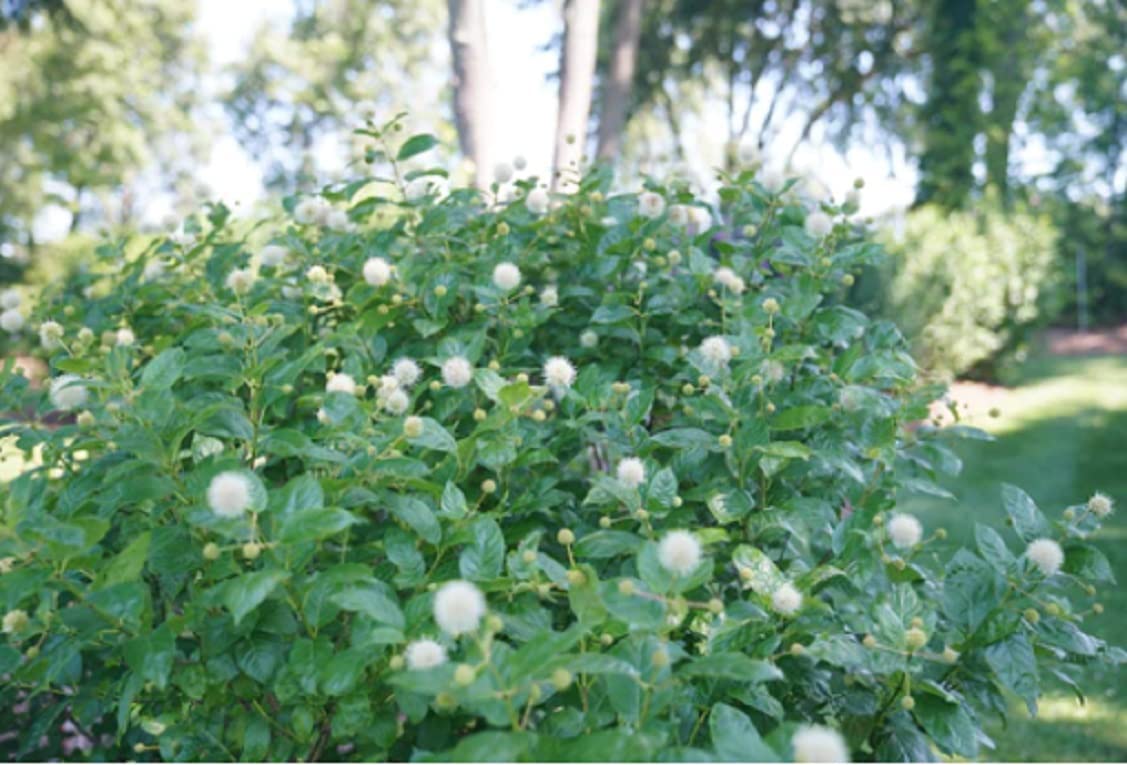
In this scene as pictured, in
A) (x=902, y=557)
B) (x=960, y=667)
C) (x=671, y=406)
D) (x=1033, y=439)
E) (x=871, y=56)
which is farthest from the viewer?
(x=871, y=56)

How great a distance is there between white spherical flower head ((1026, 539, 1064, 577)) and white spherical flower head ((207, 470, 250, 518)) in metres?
1.22

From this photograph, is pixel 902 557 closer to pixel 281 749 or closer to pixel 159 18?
pixel 281 749

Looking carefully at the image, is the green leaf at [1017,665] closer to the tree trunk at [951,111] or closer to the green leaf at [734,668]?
the green leaf at [734,668]

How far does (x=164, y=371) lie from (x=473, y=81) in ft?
11.8

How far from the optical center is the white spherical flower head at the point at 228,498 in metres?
1.16

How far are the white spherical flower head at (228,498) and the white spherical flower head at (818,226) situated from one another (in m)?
1.45

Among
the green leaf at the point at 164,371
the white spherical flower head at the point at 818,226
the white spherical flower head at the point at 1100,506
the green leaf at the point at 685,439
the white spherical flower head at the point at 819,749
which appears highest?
the white spherical flower head at the point at 818,226

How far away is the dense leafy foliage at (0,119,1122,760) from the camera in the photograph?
1.17m

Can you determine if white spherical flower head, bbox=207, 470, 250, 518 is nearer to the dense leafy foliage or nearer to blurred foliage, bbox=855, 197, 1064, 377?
the dense leafy foliage

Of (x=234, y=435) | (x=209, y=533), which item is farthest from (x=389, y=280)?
(x=209, y=533)

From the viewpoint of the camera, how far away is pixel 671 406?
217 centimetres

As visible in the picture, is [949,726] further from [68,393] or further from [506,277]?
[68,393]

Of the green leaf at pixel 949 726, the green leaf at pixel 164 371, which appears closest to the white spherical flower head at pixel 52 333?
the green leaf at pixel 164 371

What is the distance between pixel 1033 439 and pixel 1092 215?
9.86 meters
